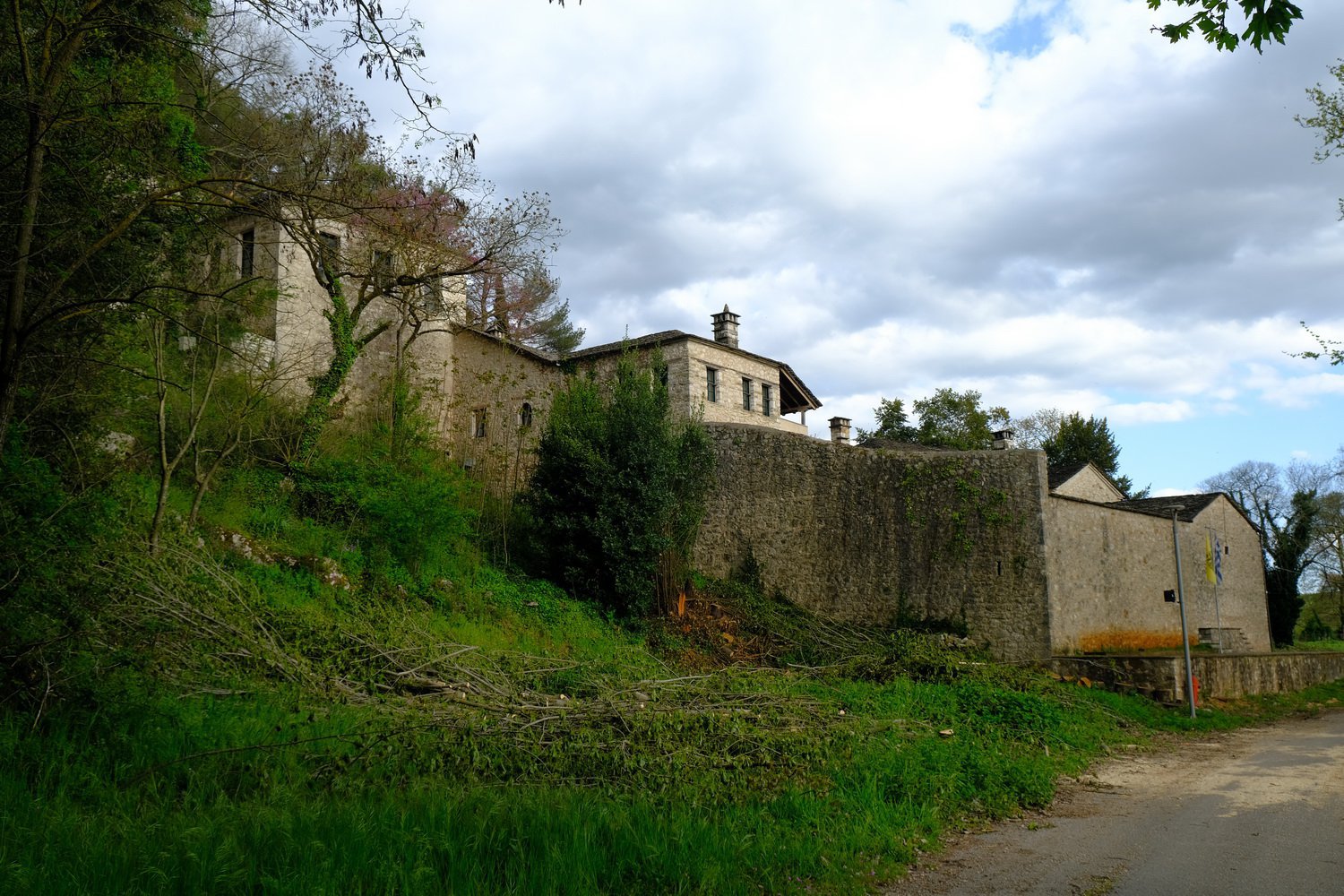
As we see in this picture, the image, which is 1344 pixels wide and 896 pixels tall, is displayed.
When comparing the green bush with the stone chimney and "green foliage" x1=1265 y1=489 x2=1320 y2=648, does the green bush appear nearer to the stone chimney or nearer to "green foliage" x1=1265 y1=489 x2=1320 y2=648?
the stone chimney

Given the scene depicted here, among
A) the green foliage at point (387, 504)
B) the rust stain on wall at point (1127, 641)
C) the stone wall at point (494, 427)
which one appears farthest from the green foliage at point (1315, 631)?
the green foliage at point (387, 504)

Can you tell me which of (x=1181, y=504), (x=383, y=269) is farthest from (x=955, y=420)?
(x=383, y=269)

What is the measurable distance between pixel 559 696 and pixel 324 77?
10.4 metres

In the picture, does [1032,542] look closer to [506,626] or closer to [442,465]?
[506,626]

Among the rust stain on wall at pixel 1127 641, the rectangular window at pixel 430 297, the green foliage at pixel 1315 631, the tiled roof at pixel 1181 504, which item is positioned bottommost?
the green foliage at pixel 1315 631

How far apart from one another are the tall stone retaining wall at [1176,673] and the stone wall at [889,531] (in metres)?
0.86

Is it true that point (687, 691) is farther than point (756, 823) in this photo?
Yes

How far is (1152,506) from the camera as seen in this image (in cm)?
2305

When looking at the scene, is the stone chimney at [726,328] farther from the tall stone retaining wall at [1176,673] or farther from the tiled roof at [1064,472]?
the tall stone retaining wall at [1176,673]

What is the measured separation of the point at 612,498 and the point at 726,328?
17.4 meters

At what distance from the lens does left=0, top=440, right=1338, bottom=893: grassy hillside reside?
196 inches

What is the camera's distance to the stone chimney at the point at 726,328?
32281mm

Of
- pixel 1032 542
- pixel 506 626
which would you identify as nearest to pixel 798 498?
pixel 1032 542

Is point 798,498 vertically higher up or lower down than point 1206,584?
higher up
